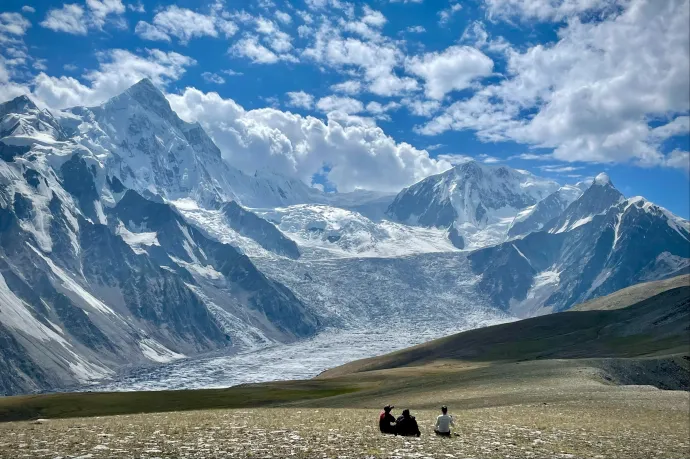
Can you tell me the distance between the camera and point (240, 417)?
1711 inches

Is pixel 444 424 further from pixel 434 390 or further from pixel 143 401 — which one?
pixel 143 401

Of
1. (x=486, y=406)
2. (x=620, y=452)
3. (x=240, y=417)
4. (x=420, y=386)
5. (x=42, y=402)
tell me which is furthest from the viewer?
(x=42, y=402)

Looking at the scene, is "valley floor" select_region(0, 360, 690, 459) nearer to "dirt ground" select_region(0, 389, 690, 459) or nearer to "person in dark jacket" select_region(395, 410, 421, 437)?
"dirt ground" select_region(0, 389, 690, 459)

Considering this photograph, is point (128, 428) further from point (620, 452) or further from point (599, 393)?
point (599, 393)

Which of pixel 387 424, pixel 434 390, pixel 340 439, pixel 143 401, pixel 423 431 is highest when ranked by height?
pixel 387 424

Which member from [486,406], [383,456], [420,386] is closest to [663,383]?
[420,386]

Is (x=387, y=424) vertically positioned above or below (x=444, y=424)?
above

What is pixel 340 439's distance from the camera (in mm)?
32969

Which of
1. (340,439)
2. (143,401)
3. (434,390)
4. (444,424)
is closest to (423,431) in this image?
(444,424)

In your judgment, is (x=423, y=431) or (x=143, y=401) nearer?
(x=423, y=431)

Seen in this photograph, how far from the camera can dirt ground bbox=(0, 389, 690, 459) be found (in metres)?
28.7

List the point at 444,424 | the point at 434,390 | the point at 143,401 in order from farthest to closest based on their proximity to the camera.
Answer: the point at 143,401 → the point at 434,390 → the point at 444,424

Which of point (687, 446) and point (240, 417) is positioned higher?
point (240, 417)

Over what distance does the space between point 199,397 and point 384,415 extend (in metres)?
87.0
